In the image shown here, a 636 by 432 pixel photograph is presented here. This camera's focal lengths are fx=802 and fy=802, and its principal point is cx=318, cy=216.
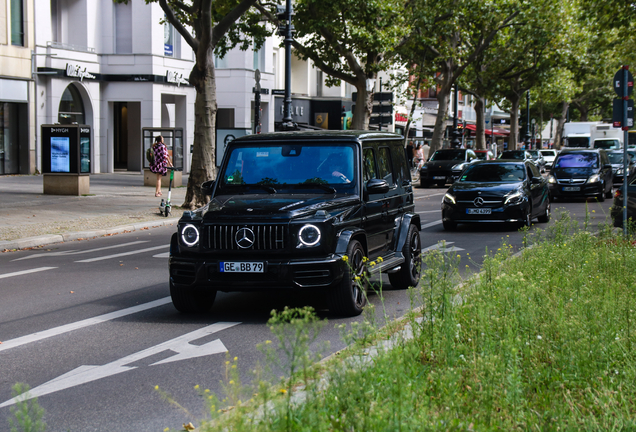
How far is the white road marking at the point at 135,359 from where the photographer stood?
545 centimetres

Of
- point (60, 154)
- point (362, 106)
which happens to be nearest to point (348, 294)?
point (60, 154)

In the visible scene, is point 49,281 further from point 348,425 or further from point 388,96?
point 388,96

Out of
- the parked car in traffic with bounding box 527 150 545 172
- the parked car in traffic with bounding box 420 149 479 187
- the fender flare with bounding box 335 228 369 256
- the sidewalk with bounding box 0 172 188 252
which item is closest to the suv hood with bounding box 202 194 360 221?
the fender flare with bounding box 335 228 369 256

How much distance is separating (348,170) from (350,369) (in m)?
4.78

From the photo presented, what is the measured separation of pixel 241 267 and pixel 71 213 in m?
12.5

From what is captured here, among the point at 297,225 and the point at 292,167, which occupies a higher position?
the point at 292,167

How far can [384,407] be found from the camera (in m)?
3.47

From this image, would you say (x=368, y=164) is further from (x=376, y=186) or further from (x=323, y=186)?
(x=323, y=186)

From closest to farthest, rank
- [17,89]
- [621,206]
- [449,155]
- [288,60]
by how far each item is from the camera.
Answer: [621,206], [288,60], [17,89], [449,155]

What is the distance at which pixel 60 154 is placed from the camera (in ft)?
76.1

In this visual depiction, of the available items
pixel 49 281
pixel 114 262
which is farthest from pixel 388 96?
pixel 49 281

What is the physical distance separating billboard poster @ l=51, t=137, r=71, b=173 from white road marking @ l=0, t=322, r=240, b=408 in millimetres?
17110

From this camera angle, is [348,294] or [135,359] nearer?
[135,359]

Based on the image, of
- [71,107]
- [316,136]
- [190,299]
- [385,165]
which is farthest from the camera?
[71,107]
